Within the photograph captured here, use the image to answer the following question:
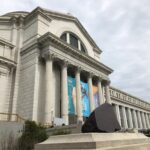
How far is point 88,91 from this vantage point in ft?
102

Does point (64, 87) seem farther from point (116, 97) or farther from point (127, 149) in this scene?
point (116, 97)

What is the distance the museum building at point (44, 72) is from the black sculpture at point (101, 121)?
13.8 metres

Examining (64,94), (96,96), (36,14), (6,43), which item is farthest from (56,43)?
(96,96)

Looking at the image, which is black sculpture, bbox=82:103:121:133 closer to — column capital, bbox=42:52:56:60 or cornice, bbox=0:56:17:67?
column capital, bbox=42:52:56:60

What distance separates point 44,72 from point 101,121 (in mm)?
18704

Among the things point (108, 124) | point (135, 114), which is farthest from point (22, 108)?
point (135, 114)

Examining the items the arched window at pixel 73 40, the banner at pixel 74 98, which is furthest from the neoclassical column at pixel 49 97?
the arched window at pixel 73 40

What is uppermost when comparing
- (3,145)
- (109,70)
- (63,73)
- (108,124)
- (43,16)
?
(43,16)

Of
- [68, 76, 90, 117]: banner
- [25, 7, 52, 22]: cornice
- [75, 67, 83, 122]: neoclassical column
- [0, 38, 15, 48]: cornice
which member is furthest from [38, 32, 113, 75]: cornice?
[25, 7, 52, 22]: cornice

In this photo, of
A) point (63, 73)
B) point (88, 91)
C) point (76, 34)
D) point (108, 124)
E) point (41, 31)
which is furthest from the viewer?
point (76, 34)

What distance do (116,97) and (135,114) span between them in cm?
1269

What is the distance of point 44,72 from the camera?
26.7 meters

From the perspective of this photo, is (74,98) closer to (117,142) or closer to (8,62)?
(8,62)

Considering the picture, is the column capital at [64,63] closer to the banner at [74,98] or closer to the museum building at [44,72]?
the museum building at [44,72]
